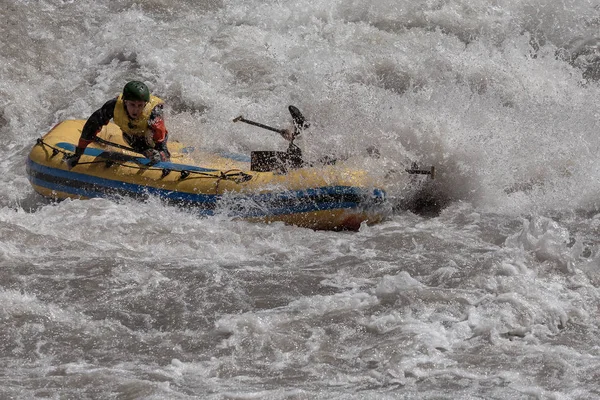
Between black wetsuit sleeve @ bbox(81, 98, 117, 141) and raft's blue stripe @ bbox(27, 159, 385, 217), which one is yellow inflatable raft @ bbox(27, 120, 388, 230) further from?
black wetsuit sleeve @ bbox(81, 98, 117, 141)

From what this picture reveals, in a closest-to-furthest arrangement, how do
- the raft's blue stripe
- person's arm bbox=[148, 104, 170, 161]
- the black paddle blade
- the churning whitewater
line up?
the churning whitewater, the raft's blue stripe, the black paddle blade, person's arm bbox=[148, 104, 170, 161]

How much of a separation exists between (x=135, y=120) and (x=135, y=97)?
300 millimetres

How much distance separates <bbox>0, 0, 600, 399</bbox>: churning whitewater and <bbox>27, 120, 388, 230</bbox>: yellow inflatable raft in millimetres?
153

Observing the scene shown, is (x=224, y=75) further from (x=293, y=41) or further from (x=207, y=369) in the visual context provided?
(x=207, y=369)

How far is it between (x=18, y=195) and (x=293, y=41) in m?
4.72

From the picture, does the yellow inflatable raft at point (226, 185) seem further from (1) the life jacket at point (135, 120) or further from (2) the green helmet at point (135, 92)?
(2) the green helmet at point (135, 92)

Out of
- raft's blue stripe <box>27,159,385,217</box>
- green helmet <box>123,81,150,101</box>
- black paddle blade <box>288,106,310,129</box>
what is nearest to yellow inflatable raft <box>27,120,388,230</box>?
raft's blue stripe <box>27,159,385,217</box>

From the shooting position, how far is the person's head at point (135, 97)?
25.8 feet

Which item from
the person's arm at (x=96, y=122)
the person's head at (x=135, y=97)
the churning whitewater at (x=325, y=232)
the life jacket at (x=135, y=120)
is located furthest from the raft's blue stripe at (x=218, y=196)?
the person's head at (x=135, y=97)

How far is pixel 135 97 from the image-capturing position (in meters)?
7.86

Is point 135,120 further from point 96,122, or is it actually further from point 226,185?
point 226,185

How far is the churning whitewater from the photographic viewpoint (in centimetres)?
517

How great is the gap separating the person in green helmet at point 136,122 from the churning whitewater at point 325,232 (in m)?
0.60

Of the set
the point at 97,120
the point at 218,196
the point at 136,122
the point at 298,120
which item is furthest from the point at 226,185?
the point at 97,120
